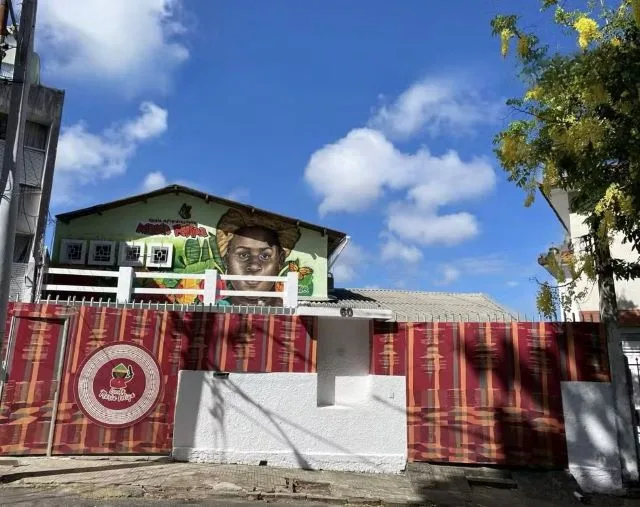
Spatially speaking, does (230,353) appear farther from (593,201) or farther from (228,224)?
(228,224)

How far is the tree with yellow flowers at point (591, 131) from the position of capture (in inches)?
277

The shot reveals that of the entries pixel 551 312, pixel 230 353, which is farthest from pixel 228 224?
pixel 551 312

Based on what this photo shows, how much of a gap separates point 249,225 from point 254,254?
3.15 feet

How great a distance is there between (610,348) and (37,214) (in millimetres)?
14089

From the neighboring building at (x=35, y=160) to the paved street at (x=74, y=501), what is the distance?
807 cm

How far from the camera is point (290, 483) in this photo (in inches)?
308

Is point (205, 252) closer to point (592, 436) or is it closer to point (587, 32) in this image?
point (592, 436)

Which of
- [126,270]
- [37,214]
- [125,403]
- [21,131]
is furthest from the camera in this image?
[37,214]

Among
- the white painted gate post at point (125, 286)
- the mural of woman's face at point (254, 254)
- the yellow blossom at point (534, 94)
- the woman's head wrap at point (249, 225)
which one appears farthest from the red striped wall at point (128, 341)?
the woman's head wrap at point (249, 225)

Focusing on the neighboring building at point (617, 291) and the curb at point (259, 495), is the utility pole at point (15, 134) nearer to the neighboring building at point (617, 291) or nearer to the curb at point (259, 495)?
the curb at point (259, 495)

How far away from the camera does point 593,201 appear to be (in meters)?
7.67

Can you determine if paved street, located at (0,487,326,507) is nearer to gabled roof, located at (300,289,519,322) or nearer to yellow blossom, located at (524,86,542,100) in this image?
yellow blossom, located at (524,86,542,100)

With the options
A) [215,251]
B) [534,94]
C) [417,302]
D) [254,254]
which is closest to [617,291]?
[534,94]

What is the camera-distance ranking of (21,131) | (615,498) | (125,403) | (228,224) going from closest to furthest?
1. (21,131)
2. (615,498)
3. (125,403)
4. (228,224)
